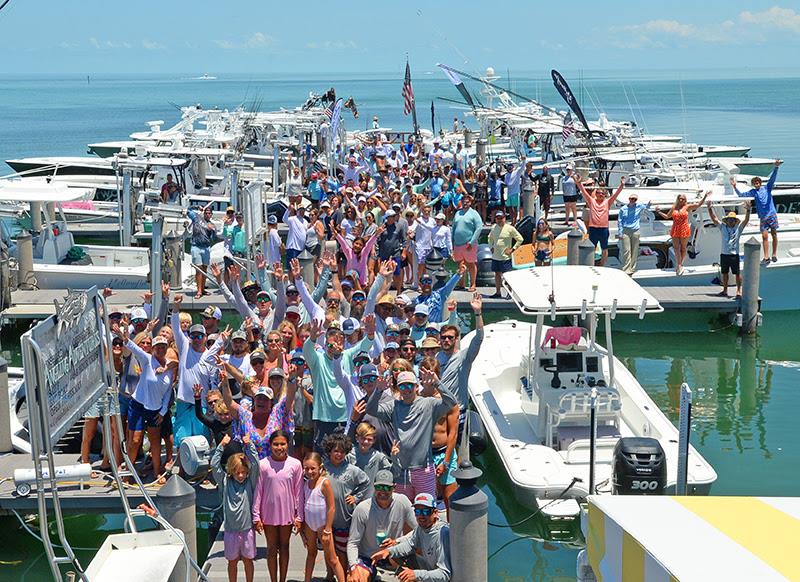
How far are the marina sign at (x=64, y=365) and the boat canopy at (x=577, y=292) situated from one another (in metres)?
5.34

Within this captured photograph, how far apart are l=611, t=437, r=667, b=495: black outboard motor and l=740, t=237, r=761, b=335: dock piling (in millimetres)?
8533

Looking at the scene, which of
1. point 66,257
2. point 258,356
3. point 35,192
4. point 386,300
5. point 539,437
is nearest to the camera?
point 258,356

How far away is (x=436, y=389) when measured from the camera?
27.7ft

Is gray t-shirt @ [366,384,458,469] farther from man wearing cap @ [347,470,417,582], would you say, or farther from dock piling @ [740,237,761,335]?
dock piling @ [740,237,761,335]

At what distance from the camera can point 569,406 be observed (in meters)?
10.7

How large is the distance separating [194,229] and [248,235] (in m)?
2.20

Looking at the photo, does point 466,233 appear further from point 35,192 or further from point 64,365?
point 64,365

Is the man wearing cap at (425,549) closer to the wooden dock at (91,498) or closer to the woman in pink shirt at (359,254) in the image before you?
the wooden dock at (91,498)

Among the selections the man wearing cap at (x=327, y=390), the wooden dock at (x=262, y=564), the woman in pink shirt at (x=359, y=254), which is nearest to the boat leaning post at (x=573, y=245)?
the woman in pink shirt at (x=359, y=254)

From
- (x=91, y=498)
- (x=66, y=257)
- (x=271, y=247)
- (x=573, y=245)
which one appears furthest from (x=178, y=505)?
(x=66, y=257)

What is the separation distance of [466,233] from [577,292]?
633cm

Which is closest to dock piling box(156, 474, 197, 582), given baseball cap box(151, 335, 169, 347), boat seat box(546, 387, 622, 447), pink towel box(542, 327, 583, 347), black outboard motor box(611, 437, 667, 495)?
baseball cap box(151, 335, 169, 347)

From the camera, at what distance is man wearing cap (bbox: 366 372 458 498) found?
27.2 feet

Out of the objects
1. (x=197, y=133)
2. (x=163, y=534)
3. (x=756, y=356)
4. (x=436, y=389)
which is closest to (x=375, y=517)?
(x=436, y=389)
